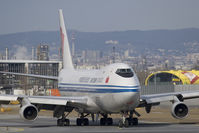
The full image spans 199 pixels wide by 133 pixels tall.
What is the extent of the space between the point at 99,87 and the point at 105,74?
3.67 ft

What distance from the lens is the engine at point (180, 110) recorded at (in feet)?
125

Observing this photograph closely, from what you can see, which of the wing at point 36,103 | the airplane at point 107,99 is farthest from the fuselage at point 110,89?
the wing at point 36,103

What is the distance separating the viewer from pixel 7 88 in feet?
579

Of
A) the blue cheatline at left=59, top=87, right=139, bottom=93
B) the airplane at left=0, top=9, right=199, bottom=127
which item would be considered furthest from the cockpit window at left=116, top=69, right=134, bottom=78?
the blue cheatline at left=59, top=87, right=139, bottom=93

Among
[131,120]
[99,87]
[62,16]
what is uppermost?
[62,16]

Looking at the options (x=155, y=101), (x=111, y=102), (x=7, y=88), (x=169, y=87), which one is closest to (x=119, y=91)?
(x=111, y=102)

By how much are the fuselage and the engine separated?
389 centimetres

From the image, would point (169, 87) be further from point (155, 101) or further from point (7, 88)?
point (7, 88)

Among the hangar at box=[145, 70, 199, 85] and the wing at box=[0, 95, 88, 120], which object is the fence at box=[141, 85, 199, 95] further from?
the wing at box=[0, 95, 88, 120]

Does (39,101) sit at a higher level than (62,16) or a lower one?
lower

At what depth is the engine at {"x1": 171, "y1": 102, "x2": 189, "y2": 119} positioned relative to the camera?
125ft

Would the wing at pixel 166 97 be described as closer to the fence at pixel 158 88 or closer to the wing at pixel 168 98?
the wing at pixel 168 98

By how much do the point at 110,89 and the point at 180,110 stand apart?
19.3ft

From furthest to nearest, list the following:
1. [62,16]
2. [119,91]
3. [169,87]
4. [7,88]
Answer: [7,88], [169,87], [62,16], [119,91]
